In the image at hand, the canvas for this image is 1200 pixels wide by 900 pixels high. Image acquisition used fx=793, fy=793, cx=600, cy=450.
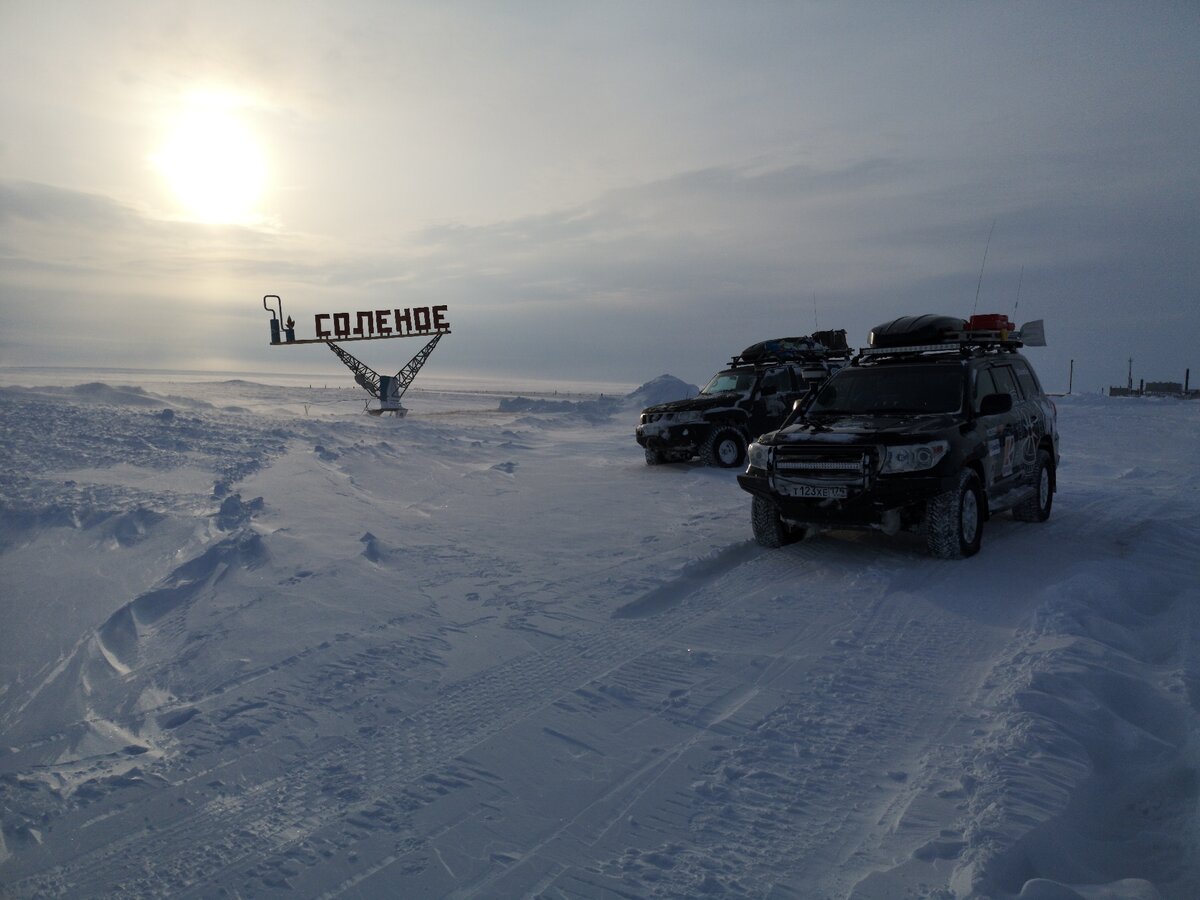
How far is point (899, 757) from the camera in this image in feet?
12.2

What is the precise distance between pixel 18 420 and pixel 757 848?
11532 mm

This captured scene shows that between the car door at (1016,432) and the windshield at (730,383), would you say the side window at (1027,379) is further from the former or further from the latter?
the windshield at (730,383)

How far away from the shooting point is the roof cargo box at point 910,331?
9195mm

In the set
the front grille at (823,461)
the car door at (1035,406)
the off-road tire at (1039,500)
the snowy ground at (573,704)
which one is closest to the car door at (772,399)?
the car door at (1035,406)

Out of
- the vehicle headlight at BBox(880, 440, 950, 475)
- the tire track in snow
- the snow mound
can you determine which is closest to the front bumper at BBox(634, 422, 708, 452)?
the vehicle headlight at BBox(880, 440, 950, 475)

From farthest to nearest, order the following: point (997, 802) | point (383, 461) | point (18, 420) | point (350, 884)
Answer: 1. point (383, 461)
2. point (18, 420)
3. point (997, 802)
4. point (350, 884)

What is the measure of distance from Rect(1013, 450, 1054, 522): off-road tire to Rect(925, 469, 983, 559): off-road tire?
1.92 metres

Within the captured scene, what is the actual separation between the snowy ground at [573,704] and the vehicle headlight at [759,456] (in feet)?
2.86

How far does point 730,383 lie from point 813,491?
7.55m

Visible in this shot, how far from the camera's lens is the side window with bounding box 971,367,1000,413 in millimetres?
7805

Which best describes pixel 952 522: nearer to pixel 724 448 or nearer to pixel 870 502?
pixel 870 502

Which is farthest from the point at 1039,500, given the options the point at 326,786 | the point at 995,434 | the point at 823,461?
the point at 326,786

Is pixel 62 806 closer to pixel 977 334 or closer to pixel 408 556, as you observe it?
pixel 408 556

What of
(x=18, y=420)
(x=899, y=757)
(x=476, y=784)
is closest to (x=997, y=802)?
(x=899, y=757)
